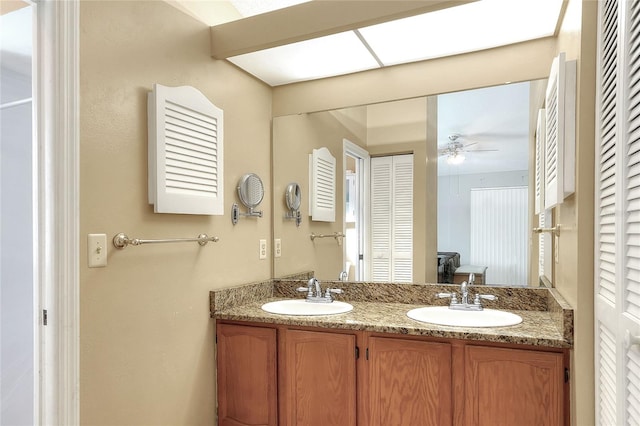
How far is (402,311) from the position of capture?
1877mm

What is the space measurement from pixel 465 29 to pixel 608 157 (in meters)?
0.98

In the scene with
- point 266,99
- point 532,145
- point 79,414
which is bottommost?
point 79,414

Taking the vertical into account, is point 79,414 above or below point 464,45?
below

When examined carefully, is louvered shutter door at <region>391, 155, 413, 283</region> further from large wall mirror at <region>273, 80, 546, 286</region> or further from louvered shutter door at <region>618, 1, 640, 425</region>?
louvered shutter door at <region>618, 1, 640, 425</region>

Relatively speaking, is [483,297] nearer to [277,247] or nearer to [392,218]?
[392,218]

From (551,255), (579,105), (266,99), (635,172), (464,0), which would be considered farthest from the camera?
(266,99)

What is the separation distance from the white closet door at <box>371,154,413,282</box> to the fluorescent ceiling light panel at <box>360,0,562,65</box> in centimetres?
56

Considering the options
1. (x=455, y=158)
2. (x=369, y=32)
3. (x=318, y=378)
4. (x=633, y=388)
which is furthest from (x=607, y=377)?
(x=369, y=32)

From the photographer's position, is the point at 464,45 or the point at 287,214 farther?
the point at 287,214

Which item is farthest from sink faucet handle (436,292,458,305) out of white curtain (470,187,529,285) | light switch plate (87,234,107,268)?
light switch plate (87,234,107,268)
